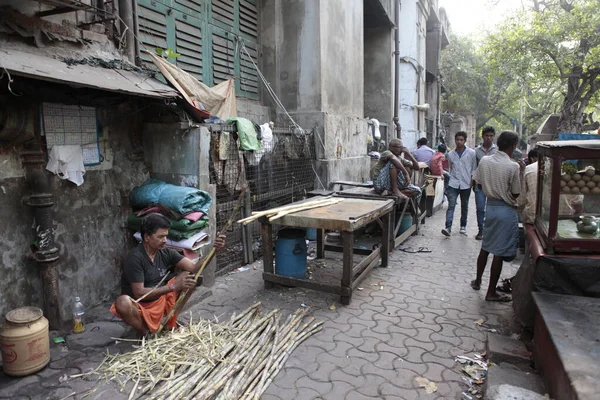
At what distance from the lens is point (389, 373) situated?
142 inches

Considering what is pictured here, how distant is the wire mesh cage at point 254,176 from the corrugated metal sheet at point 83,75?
1.32 m

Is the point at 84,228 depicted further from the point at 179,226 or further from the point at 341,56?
the point at 341,56

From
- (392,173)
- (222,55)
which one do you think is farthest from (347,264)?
(222,55)

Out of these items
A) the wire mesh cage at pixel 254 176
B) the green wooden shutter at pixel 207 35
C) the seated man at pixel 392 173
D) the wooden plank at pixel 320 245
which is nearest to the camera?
the wire mesh cage at pixel 254 176

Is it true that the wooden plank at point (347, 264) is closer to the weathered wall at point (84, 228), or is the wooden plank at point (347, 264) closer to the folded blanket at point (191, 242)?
the folded blanket at point (191, 242)

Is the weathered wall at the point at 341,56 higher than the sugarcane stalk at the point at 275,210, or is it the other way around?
the weathered wall at the point at 341,56

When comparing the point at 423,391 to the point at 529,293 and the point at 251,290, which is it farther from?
the point at 251,290

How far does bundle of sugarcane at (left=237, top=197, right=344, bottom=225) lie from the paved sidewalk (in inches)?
42.6

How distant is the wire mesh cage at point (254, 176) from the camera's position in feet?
20.0

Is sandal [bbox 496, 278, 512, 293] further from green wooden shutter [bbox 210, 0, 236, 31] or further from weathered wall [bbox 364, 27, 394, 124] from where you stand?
weathered wall [bbox 364, 27, 394, 124]

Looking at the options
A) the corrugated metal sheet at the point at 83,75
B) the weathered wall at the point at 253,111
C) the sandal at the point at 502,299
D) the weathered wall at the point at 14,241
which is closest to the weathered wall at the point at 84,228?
the weathered wall at the point at 14,241

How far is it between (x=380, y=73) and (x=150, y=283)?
46.2 feet

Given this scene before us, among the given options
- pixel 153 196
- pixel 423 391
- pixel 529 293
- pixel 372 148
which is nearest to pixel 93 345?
pixel 153 196

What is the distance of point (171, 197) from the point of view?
5035 millimetres
